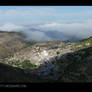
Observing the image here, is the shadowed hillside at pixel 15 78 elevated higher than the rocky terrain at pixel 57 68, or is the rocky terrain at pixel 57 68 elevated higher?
the rocky terrain at pixel 57 68

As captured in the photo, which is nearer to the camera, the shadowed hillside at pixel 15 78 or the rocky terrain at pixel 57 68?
the shadowed hillside at pixel 15 78

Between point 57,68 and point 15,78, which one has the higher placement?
point 57,68

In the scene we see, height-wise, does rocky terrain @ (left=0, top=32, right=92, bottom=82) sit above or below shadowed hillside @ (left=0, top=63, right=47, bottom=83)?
above

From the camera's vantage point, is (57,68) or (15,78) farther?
(57,68)

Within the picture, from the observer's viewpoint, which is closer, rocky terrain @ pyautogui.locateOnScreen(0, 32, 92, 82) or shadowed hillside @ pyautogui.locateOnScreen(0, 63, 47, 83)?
shadowed hillside @ pyautogui.locateOnScreen(0, 63, 47, 83)
